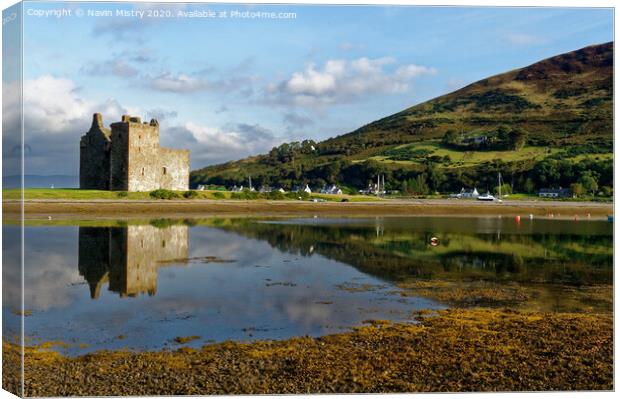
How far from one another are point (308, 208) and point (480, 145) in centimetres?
1361

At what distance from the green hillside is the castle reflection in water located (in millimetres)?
4330

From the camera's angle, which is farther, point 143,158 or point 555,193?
point 143,158

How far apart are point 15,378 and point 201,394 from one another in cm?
204

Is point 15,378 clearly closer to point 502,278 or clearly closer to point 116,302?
point 116,302

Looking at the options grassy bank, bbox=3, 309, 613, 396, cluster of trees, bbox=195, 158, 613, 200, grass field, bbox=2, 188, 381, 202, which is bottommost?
grassy bank, bbox=3, 309, 613, 396

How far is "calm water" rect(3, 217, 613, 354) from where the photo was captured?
965 centimetres

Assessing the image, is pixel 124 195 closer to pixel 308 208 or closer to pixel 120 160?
pixel 120 160

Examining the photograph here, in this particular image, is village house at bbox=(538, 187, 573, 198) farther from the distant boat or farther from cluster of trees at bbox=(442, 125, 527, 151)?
cluster of trees at bbox=(442, 125, 527, 151)

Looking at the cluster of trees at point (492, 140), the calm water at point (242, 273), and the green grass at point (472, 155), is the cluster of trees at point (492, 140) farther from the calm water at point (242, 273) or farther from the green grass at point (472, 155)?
the calm water at point (242, 273)

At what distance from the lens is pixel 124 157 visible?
4203 cm

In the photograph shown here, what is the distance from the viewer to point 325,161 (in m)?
28.8

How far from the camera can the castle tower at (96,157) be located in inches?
1690

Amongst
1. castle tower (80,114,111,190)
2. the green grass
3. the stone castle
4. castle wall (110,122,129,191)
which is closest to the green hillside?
the green grass

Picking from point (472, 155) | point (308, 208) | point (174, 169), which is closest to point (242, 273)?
point (472, 155)
